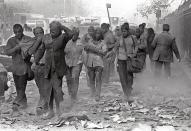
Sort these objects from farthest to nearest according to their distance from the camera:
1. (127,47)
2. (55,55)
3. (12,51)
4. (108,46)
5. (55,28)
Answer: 1. (108,46)
2. (127,47)
3. (12,51)
4. (55,55)
5. (55,28)

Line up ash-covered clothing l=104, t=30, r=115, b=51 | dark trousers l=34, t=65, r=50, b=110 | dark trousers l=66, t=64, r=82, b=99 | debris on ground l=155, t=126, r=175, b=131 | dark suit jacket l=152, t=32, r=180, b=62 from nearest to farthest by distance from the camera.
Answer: debris on ground l=155, t=126, r=175, b=131, dark trousers l=34, t=65, r=50, b=110, dark trousers l=66, t=64, r=82, b=99, dark suit jacket l=152, t=32, r=180, b=62, ash-covered clothing l=104, t=30, r=115, b=51

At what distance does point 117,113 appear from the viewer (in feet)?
26.2

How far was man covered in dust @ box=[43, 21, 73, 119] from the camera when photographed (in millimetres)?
7488

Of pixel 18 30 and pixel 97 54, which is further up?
pixel 18 30

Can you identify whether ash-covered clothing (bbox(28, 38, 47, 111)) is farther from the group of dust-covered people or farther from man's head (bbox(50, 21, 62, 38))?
man's head (bbox(50, 21, 62, 38))

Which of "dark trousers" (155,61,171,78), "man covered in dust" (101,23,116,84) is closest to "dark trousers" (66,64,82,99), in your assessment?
"man covered in dust" (101,23,116,84)

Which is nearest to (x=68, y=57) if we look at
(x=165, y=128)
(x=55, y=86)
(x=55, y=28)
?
(x=55, y=86)

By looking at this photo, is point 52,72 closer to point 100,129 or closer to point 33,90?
point 100,129

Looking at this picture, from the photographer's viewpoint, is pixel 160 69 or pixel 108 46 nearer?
pixel 160 69

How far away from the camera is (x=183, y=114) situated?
7738 millimetres

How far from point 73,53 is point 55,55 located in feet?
6.20

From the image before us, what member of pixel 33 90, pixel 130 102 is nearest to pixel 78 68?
pixel 130 102

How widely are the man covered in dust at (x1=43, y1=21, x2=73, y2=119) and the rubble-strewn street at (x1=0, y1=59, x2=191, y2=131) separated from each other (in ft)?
1.95

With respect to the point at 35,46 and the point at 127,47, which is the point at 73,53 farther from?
the point at 35,46
